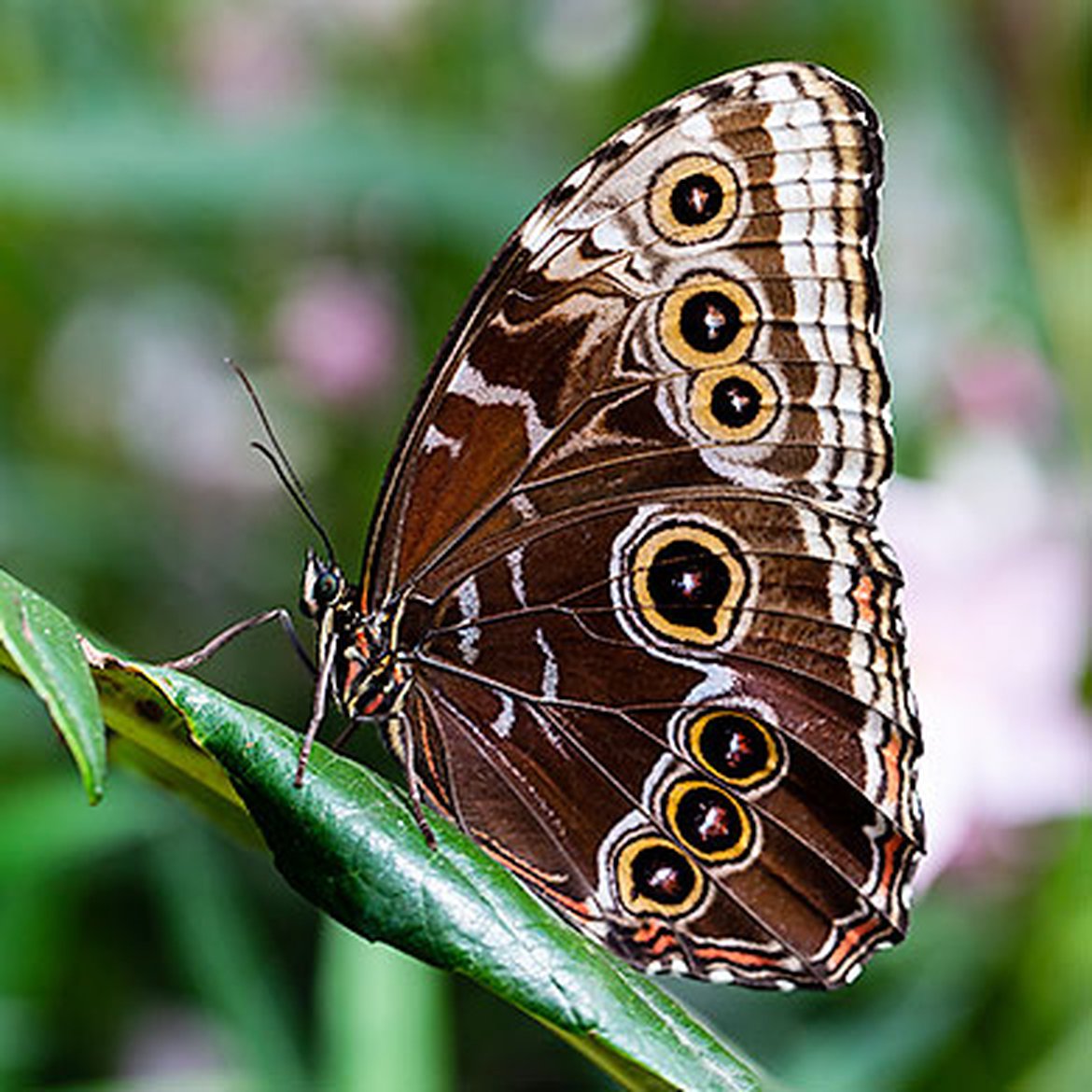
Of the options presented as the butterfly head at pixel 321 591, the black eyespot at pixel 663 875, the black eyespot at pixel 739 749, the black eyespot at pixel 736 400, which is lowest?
the black eyespot at pixel 663 875

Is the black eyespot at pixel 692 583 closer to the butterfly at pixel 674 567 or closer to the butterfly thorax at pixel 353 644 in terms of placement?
the butterfly at pixel 674 567

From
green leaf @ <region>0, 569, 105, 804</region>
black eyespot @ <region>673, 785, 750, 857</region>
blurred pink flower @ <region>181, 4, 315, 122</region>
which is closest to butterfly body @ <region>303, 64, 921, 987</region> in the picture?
black eyespot @ <region>673, 785, 750, 857</region>

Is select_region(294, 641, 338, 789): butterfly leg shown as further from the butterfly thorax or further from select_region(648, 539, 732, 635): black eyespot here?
select_region(648, 539, 732, 635): black eyespot

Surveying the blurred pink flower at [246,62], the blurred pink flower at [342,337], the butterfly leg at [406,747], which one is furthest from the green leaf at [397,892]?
the blurred pink flower at [246,62]

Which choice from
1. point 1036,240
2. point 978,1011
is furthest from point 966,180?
point 978,1011

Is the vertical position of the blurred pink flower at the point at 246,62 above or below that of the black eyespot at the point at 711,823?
above

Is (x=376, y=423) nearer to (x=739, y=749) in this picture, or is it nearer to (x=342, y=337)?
(x=342, y=337)
